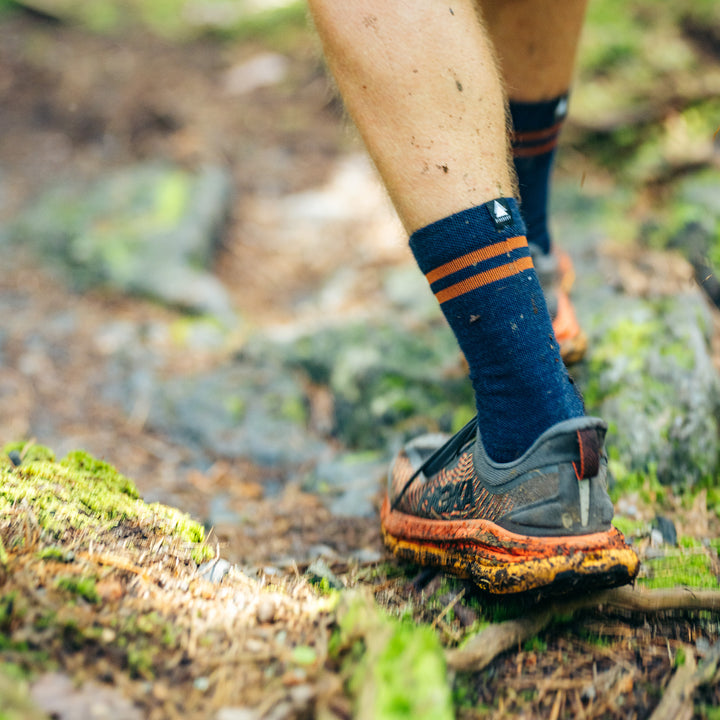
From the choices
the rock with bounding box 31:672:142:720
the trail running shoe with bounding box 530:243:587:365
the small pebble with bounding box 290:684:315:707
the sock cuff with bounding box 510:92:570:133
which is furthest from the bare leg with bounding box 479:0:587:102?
the rock with bounding box 31:672:142:720

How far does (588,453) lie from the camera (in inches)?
48.3

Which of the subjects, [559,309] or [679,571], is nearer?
[679,571]

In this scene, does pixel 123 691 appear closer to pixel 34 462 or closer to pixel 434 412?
pixel 34 462

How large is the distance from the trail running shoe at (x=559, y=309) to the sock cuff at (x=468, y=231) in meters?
0.89

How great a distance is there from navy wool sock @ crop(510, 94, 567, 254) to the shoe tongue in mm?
1047

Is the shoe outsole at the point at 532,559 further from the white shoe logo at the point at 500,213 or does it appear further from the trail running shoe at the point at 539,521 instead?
the white shoe logo at the point at 500,213

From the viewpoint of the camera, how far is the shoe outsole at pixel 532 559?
1190 mm

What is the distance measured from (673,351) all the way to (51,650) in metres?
2.12

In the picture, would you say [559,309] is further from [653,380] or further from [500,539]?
[500,539]

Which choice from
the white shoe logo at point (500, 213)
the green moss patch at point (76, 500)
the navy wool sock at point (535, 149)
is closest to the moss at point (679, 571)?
the white shoe logo at point (500, 213)

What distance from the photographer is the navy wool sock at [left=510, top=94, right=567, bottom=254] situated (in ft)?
6.66

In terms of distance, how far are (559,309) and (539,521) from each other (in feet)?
3.64

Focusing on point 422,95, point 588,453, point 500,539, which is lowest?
point 500,539

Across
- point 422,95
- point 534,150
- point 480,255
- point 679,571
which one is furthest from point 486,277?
point 534,150
